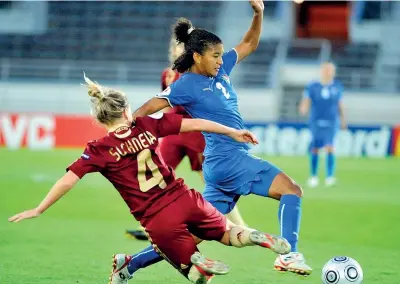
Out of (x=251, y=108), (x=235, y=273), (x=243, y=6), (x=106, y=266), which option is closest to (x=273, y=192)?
(x=235, y=273)

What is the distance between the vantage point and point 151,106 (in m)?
6.33

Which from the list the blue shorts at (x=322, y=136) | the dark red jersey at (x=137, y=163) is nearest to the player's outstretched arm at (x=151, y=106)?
the dark red jersey at (x=137, y=163)

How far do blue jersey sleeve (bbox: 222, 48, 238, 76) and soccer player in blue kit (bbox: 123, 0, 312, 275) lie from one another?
0.10 metres

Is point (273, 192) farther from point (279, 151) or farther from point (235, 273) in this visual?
point (279, 151)

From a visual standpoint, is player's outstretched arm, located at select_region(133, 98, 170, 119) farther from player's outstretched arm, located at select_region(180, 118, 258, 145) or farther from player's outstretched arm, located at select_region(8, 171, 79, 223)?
player's outstretched arm, located at select_region(8, 171, 79, 223)

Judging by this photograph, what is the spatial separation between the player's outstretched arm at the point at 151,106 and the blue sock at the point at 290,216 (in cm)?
112

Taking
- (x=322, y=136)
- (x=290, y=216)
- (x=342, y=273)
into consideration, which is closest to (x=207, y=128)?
(x=290, y=216)

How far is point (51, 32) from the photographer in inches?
1166

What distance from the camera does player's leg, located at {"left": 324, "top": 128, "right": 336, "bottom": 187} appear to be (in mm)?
15742

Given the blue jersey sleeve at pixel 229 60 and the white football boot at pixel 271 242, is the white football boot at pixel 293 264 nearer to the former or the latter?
the white football boot at pixel 271 242

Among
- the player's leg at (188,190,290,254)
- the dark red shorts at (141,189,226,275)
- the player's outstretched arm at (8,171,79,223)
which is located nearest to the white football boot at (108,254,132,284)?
the dark red shorts at (141,189,226,275)

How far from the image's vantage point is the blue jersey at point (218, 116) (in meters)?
6.51

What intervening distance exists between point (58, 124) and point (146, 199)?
60.9ft

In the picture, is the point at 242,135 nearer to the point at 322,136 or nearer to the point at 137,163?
the point at 137,163
